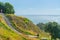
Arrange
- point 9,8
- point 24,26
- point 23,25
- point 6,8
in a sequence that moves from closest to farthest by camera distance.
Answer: point 24,26
point 23,25
point 6,8
point 9,8

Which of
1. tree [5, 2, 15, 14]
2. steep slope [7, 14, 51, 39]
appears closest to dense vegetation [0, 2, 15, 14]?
tree [5, 2, 15, 14]

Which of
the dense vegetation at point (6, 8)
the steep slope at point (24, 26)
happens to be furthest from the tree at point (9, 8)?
the steep slope at point (24, 26)

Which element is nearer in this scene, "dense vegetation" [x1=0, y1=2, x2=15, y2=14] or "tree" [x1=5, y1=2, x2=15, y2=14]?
"dense vegetation" [x1=0, y1=2, x2=15, y2=14]

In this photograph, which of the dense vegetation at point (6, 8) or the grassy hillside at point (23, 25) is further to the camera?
the dense vegetation at point (6, 8)

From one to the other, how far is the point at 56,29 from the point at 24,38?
1914cm

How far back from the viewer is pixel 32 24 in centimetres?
5869

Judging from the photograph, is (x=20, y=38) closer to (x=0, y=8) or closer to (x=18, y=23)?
(x=18, y=23)

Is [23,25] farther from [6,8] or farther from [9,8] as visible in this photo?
[9,8]

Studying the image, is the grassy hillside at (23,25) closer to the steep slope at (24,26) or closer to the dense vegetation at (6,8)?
the steep slope at (24,26)

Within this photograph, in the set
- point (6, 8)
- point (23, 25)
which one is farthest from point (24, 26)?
point (6, 8)

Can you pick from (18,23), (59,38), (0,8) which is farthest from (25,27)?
(0,8)

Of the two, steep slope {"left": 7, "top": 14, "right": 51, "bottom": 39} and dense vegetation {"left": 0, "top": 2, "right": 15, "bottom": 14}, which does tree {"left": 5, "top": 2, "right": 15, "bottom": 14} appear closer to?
dense vegetation {"left": 0, "top": 2, "right": 15, "bottom": 14}

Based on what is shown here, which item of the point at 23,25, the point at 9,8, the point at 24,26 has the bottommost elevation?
the point at 24,26

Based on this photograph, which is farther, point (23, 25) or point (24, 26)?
point (23, 25)
